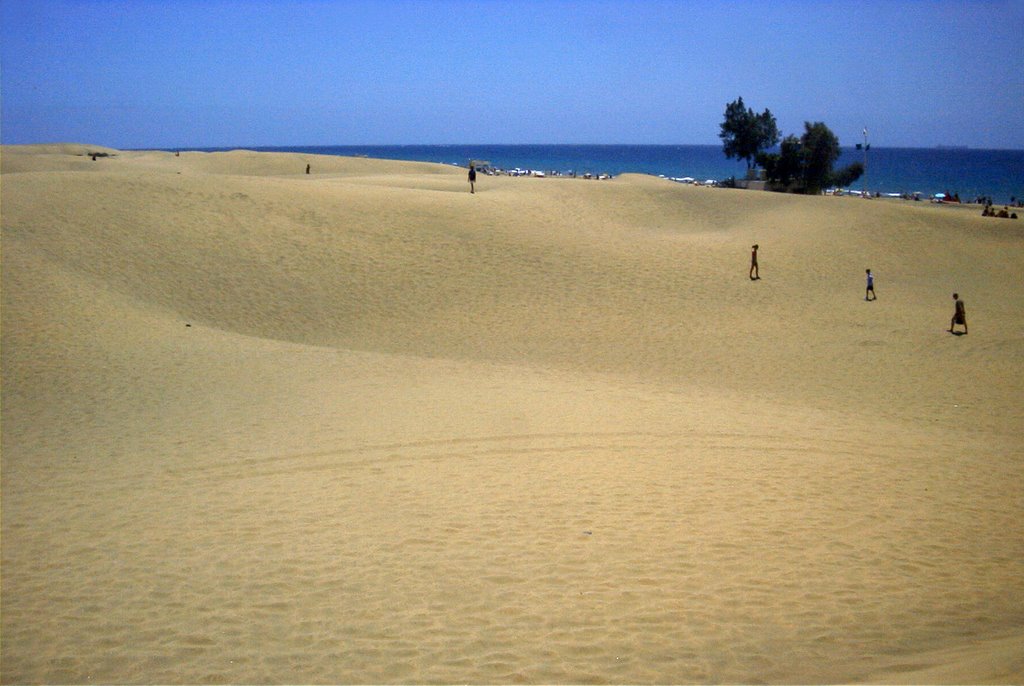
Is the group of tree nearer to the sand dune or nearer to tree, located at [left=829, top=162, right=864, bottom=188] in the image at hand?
tree, located at [left=829, top=162, right=864, bottom=188]

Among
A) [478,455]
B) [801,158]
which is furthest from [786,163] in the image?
[478,455]

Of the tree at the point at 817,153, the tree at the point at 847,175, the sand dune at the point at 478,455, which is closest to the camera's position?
the sand dune at the point at 478,455

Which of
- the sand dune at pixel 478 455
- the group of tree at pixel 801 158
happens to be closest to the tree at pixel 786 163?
the group of tree at pixel 801 158

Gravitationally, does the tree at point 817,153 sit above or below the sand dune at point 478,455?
above

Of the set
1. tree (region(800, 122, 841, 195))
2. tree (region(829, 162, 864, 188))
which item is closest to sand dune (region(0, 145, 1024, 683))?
tree (region(800, 122, 841, 195))

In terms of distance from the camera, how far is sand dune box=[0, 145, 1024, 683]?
19.7 feet

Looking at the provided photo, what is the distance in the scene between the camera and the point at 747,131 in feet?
183

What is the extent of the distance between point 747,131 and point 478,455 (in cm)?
5124

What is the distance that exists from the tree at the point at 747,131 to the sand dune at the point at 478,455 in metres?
31.7

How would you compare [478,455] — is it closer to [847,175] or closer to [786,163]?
[786,163]

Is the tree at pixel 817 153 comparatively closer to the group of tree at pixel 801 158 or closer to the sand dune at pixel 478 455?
the group of tree at pixel 801 158

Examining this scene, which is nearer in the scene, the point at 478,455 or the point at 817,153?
the point at 478,455

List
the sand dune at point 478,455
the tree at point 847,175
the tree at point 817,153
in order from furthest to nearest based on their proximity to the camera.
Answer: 1. the tree at point 847,175
2. the tree at point 817,153
3. the sand dune at point 478,455

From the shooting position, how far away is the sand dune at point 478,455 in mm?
6016
